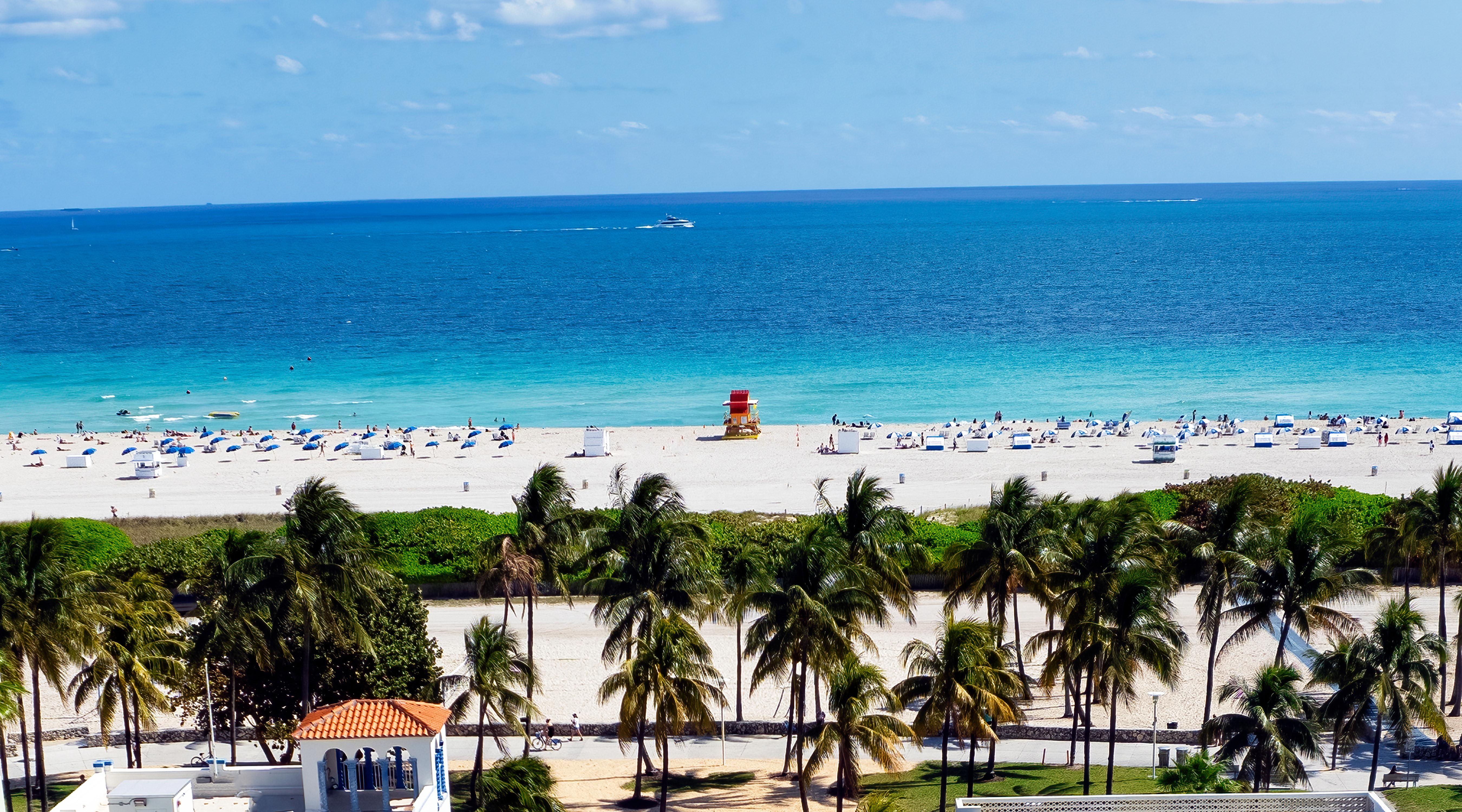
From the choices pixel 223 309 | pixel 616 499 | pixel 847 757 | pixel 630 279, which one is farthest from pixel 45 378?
pixel 847 757

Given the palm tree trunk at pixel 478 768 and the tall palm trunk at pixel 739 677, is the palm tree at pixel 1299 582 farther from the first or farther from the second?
the palm tree trunk at pixel 478 768

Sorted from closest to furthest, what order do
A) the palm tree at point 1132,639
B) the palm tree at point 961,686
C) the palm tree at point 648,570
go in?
the palm tree at point 961,686
the palm tree at point 1132,639
the palm tree at point 648,570

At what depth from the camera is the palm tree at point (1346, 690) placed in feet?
84.8

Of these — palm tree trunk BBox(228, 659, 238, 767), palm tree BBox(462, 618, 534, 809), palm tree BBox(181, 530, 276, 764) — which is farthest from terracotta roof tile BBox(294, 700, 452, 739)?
palm tree trunk BBox(228, 659, 238, 767)

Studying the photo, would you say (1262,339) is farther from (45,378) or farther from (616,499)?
(45,378)

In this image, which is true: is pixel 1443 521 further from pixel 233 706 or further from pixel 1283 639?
pixel 233 706

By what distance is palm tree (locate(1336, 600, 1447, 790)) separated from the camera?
2550 cm

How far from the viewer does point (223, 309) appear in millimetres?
140500

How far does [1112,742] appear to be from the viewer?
1033 inches

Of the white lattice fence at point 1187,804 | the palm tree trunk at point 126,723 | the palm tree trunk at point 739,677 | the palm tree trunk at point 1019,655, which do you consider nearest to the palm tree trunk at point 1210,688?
the palm tree trunk at point 1019,655

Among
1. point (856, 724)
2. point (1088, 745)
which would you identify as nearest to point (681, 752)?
point (856, 724)

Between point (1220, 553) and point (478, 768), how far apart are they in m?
15.9

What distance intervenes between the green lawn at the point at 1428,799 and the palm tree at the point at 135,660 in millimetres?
23340

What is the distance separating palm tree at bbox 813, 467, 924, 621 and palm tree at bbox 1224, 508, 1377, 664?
7125 mm
